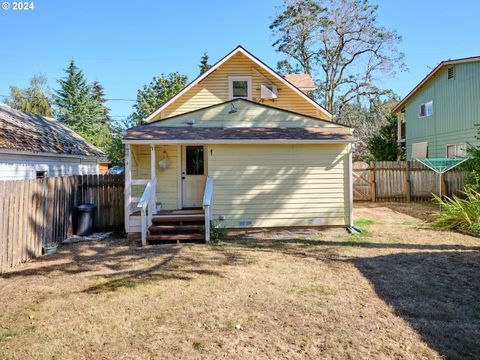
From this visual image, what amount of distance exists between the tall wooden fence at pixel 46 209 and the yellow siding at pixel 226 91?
432 cm

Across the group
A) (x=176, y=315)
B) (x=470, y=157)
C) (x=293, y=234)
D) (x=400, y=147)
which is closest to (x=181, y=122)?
(x=293, y=234)

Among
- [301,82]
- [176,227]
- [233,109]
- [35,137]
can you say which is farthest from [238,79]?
[35,137]

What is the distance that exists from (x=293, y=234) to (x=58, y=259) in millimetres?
5746

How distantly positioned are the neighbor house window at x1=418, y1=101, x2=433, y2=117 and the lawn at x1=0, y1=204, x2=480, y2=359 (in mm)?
14572

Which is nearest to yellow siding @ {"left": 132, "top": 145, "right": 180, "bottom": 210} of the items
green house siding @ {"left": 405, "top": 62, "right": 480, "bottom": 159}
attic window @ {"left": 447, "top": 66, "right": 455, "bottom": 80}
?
green house siding @ {"left": 405, "top": 62, "right": 480, "bottom": 159}

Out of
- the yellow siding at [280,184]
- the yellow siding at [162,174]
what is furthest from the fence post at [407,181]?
the yellow siding at [162,174]

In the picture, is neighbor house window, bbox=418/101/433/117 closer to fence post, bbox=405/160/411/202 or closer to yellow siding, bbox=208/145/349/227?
fence post, bbox=405/160/411/202

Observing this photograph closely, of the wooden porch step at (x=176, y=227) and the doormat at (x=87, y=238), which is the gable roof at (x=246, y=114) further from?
the doormat at (x=87, y=238)

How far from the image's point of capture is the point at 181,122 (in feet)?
32.8

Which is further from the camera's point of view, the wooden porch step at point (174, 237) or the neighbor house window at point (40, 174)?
the neighbor house window at point (40, 174)

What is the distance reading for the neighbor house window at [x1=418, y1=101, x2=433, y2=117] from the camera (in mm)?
19675

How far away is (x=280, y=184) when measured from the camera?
30.4ft

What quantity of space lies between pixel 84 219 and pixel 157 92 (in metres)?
28.1

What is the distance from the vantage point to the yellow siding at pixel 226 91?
13180mm
